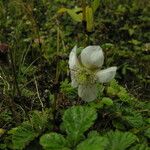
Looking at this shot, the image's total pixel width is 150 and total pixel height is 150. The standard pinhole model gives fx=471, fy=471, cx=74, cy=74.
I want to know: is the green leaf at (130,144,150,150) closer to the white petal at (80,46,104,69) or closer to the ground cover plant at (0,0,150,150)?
the ground cover plant at (0,0,150,150)

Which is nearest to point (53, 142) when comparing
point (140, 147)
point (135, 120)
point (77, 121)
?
point (77, 121)

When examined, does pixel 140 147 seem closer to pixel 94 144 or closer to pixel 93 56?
pixel 94 144

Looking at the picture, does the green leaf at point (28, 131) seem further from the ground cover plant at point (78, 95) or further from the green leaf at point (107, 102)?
the green leaf at point (107, 102)

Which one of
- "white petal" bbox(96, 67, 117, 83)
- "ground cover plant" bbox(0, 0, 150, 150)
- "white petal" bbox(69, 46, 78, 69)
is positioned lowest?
"ground cover plant" bbox(0, 0, 150, 150)

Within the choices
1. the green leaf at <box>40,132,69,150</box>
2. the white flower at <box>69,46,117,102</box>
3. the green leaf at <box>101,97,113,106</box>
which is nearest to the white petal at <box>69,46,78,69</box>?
the white flower at <box>69,46,117,102</box>

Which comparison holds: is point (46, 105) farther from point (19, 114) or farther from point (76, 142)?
point (76, 142)
